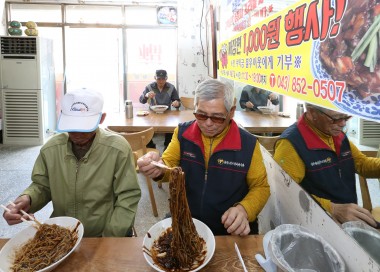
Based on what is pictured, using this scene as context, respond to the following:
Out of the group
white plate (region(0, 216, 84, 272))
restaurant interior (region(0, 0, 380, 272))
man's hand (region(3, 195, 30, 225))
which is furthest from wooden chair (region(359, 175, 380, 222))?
restaurant interior (region(0, 0, 380, 272))

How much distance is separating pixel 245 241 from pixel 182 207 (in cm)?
33

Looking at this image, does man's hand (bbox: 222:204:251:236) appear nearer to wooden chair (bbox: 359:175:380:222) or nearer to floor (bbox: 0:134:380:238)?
wooden chair (bbox: 359:175:380:222)

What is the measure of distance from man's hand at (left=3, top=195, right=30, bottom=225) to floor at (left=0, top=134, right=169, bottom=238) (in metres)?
1.53

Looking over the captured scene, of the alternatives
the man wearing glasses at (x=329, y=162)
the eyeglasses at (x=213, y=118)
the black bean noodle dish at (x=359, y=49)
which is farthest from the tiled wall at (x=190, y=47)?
the black bean noodle dish at (x=359, y=49)

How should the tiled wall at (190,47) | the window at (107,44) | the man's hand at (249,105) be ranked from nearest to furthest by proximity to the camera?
the man's hand at (249,105), the tiled wall at (190,47), the window at (107,44)

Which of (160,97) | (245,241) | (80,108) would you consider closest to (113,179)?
(80,108)

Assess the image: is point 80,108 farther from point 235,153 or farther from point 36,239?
point 235,153

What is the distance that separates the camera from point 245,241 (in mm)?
1207

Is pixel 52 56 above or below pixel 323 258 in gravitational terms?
above

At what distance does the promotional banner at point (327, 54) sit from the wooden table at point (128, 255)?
62 cm

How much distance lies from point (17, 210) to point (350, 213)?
141cm

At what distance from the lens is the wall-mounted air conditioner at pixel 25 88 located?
221 inches

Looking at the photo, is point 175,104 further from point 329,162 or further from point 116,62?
point 329,162

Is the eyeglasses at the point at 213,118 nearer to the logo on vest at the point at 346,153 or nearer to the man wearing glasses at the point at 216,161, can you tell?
the man wearing glasses at the point at 216,161
